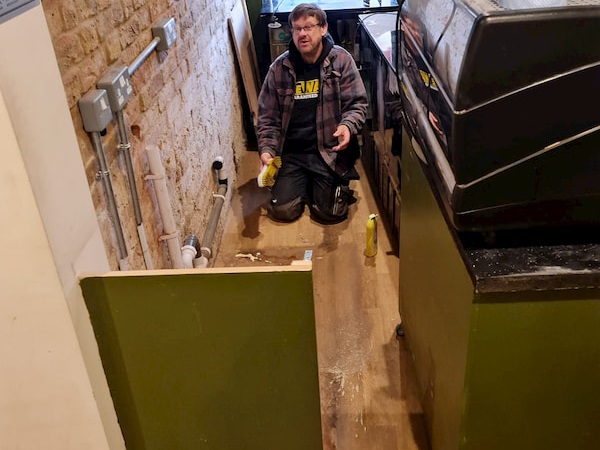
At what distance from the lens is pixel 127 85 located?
1752 mm

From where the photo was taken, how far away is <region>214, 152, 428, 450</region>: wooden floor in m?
2.02

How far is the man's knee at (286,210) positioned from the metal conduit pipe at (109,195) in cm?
159

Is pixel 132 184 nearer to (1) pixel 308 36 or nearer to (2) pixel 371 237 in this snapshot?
(2) pixel 371 237

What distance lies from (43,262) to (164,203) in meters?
0.95

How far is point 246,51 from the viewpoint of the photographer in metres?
3.85

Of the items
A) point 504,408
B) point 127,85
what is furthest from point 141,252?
point 504,408

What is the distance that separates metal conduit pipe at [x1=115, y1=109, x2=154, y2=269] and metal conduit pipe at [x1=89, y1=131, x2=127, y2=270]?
0.15 metres

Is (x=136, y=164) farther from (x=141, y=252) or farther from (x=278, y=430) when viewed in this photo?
(x=278, y=430)

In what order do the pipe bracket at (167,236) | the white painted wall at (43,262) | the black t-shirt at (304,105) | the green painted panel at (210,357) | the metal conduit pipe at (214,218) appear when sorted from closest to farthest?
the white painted wall at (43,262), the green painted panel at (210,357), the pipe bracket at (167,236), the metal conduit pipe at (214,218), the black t-shirt at (304,105)

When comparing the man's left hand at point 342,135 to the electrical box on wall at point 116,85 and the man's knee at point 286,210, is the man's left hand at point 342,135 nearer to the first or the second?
the man's knee at point 286,210

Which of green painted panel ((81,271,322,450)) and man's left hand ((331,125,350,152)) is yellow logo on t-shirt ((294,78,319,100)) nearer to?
man's left hand ((331,125,350,152))

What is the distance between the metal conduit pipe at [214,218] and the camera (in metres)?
2.55

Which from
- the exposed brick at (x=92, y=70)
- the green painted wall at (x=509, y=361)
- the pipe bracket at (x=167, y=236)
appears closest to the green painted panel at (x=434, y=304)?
the green painted wall at (x=509, y=361)

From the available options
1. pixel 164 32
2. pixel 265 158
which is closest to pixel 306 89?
pixel 265 158
